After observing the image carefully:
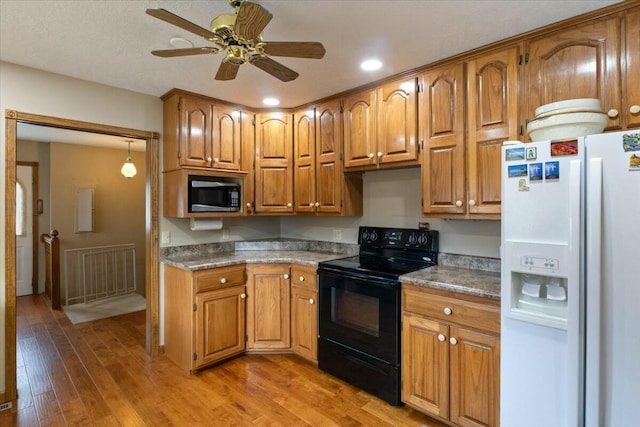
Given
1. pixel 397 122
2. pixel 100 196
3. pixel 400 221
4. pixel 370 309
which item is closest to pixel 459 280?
pixel 370 309

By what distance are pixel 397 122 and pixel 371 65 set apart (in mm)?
467

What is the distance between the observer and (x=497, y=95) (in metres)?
2.05

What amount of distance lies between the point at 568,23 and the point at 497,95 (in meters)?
0.47

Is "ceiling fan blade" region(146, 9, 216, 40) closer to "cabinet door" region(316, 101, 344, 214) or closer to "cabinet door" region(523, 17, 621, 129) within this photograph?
"cabinet door" region(316, 101, 344, 214)

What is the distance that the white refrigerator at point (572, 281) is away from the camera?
1.27m

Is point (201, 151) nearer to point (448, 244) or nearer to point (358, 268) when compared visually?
point (358, 268)

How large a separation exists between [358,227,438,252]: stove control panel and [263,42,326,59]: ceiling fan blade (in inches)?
64.2

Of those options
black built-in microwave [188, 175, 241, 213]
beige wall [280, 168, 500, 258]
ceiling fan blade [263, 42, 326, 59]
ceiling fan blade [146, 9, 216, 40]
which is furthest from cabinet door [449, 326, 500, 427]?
black built-in microwave [188, 175, 241, 213]

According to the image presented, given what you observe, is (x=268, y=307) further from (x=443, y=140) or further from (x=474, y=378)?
(x=443, y=140)

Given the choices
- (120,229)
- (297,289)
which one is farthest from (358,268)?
(120,229)

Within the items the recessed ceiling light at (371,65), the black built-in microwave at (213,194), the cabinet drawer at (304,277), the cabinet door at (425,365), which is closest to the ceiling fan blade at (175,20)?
the recessed ceiling light at (371,65)

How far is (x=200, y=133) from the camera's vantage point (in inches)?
117

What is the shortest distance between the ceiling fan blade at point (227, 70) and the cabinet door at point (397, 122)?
4.06 feet

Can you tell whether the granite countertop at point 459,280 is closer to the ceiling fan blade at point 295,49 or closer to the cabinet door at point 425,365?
the cabinet door at point 425,365
